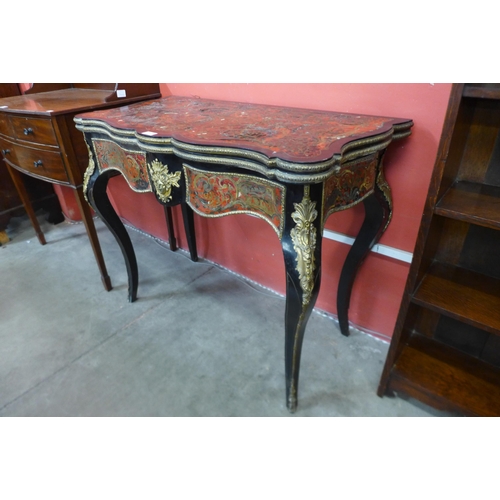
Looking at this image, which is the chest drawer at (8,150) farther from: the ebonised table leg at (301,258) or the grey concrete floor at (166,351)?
the ebonised table leg at (301,258)

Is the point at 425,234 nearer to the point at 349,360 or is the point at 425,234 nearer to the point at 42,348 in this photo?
the point at 349,360

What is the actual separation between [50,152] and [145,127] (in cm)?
59

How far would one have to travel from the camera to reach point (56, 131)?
1.29 meters

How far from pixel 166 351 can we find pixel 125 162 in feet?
2.37

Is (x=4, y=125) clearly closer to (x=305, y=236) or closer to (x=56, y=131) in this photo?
(x=56, y=131)

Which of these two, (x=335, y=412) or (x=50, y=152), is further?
(x=50, y=152)

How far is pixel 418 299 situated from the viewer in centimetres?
94

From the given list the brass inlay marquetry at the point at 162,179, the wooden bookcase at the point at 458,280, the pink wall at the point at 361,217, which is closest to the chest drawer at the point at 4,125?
the pink wall at the point at 361,217

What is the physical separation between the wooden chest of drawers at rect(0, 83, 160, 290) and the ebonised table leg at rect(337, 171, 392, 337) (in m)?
1.04

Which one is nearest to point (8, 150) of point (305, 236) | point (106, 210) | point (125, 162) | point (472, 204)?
point (106, 210)

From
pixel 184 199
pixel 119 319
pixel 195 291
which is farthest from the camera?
pixel 195 291

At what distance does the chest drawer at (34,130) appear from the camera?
132 cm
